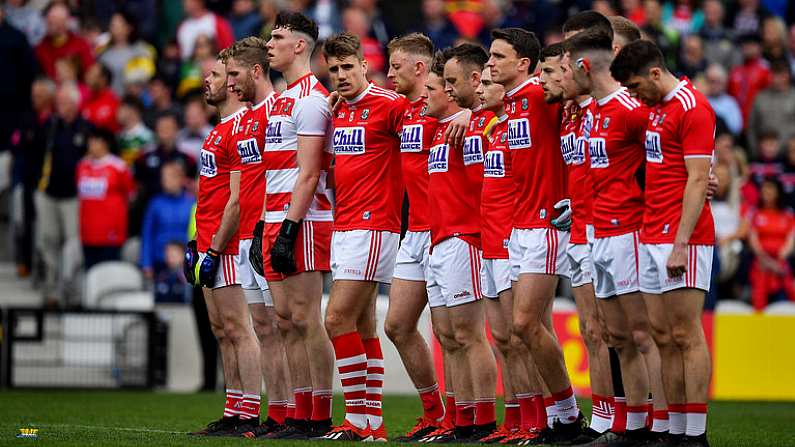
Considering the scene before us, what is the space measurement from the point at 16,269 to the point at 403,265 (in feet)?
34.0

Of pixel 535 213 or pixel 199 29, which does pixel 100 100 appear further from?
pixel 535 213

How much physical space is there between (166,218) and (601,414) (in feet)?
29.6

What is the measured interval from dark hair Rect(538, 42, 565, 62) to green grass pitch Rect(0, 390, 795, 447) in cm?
306

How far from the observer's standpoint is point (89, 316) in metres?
16.8

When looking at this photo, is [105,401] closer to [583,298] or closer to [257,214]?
[257,214]

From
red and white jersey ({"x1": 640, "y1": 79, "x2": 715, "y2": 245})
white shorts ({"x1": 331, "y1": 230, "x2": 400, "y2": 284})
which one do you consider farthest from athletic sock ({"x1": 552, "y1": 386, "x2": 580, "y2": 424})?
white shorts ({"x1": 331, "y1": 230, "x2": 400, "y2": 284})

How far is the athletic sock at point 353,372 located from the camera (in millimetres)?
9938

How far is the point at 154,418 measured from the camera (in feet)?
41.5

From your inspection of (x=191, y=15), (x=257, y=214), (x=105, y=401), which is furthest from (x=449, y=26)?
(x=257, y=214)

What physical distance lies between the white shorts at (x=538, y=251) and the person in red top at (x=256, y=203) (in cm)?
197

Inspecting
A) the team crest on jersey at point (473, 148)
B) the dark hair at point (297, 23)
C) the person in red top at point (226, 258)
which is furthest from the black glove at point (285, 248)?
the dark hair at point (297, 23)

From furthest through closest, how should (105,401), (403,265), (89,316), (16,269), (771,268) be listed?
1. (16,269)
2. (771,268)
3. (89,316)
4. (105,401)
5. (403,265)

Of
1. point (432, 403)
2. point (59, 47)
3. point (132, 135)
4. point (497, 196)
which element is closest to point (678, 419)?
point (497, 196)

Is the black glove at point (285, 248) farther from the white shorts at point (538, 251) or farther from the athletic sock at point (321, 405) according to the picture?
the white shorts at point (538, 251)
